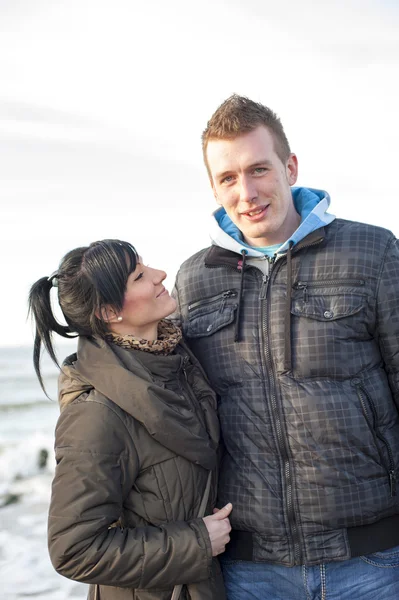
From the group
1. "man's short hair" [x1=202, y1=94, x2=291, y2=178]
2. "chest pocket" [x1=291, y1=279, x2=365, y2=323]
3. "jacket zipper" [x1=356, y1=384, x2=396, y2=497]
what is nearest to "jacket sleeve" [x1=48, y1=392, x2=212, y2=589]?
"jacket zipper" [x1=356, y1=384, x2=396, y2=497]

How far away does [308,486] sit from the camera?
7.70ft

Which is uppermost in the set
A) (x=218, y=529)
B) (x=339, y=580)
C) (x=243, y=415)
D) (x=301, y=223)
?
(x=301, y=223)

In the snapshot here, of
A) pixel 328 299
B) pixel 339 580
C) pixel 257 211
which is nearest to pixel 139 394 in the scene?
pixel 328 299

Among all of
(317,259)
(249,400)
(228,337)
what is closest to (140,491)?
(249,400)

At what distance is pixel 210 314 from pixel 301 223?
0.52 meters

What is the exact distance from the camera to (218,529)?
227 cm

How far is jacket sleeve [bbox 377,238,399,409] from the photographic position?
7.82ft

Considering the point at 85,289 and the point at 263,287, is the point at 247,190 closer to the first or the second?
the point at 263,287

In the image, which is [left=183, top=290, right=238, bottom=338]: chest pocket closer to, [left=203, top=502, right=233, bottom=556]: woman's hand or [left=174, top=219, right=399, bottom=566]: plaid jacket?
[left=174, top=219, right=399, bottom=566]: plaid jacket

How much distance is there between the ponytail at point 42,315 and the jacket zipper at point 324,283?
0.92 m

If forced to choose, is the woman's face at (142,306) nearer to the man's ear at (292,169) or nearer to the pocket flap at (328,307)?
the pocket flap at (328,307)

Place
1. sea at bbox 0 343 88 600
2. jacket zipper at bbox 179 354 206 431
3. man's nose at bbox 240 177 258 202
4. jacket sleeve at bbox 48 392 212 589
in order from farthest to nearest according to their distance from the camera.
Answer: sea at bbox 0 343 88 600 → man's nose at bbox 240 177 258 202 → jacket zipper at bbox 179 354 206 431 → jacket sleeve at bbox 48 392 212 589

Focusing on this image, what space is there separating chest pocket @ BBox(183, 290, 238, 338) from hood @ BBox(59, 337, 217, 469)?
299mm

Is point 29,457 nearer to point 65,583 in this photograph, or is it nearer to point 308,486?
point 65,583
